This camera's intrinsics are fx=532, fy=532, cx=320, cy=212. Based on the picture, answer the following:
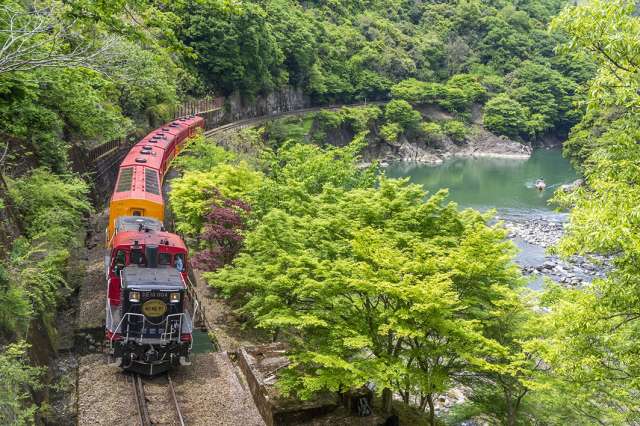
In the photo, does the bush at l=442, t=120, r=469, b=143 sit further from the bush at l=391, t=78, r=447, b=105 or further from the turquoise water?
the turquoise water

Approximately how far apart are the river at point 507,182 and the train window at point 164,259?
28.2 meters

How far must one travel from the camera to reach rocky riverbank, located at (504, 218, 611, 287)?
113 feet

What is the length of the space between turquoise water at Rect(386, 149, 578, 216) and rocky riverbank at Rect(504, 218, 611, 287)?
323 cm

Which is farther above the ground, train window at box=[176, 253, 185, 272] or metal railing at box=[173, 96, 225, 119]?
metal railing at box=[173, 96, 225, 119]

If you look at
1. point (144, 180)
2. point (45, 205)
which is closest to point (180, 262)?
point (45, 205)

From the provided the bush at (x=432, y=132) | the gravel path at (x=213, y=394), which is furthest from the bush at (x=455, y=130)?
the gravel path at (x=213, y=394)

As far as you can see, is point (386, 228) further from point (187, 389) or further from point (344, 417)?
point (187, 389)

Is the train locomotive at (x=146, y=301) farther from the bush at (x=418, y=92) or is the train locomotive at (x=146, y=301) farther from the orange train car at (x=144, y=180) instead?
the bush at (x=418, y=92)

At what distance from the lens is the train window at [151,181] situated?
2301 centimetres

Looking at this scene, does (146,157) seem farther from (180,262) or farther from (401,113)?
(401,113)

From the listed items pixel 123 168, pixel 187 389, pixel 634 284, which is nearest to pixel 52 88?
pixel 123 168

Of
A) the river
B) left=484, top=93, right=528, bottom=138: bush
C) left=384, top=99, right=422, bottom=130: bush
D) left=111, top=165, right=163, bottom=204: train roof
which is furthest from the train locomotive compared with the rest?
left=484, top=93, right=528, bottom=138: bush

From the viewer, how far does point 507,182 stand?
220ft

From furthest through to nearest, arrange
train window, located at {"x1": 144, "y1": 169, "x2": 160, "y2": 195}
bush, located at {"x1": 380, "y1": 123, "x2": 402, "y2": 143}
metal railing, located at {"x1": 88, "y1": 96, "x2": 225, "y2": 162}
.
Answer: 1. bush, located at {"x1": 380, "y1": 123, "x2": 402, "y2": 143}
2. metal railing, located at {"x1": 88, "y1": 96, "x2": 225, "y2": 162}
3. train window, located at {"x1": 144, "y1": 169, "x2": 160, "y2": 195}
